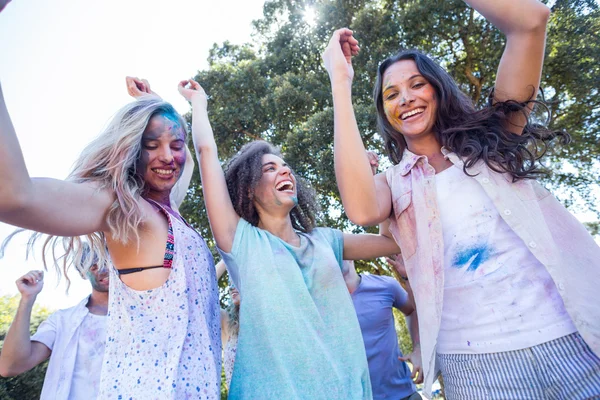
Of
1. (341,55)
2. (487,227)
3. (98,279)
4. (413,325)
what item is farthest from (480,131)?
(98,279)

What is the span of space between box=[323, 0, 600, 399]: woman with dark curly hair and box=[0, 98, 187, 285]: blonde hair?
3.11 feet

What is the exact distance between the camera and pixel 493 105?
2.24 metres

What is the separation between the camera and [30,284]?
3174 millimetres

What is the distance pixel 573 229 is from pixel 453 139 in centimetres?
68

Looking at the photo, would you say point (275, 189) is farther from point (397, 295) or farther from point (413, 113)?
point (397, 295)

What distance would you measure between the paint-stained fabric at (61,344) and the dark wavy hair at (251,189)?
1495mm

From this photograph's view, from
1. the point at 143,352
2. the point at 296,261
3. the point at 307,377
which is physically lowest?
the point at 307,377

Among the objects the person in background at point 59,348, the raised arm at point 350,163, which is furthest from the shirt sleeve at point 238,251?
the person in background at point 59,348

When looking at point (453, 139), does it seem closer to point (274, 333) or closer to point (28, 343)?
point (274, 333)

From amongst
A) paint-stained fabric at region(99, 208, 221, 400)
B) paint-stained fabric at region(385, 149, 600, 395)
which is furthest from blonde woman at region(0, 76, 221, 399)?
paint-stained fabric at region(385, 149, 600, 395)

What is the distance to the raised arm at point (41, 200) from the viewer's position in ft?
4.17

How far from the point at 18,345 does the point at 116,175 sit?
1.94 metres

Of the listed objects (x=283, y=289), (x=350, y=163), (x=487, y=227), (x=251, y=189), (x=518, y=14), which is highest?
(x=518, y=14)

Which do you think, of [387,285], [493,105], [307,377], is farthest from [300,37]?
[307,377]
